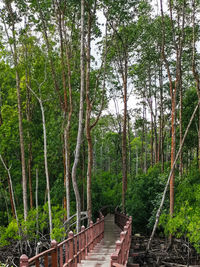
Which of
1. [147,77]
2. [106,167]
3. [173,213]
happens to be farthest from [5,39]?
[106,167]

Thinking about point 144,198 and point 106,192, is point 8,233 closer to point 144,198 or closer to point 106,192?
point 144,198

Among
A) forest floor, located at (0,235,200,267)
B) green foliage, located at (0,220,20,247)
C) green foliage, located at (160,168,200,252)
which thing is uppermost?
green foliage, located at (160,168,200,252)

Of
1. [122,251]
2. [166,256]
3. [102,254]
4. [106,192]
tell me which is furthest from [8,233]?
[106,192]

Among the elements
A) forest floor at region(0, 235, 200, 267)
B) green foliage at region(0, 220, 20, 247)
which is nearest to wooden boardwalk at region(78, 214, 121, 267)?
forest floor at region(0, 235, 200, 267)

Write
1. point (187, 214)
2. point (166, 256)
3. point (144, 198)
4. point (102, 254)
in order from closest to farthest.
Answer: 1. point (102, 254)
2. point (187, 214)
3. point (166, 256)
4. point (144, 198)

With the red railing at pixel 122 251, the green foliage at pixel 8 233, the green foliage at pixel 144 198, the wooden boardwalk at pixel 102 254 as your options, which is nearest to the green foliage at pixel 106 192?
the green foliage at pixel 144 198

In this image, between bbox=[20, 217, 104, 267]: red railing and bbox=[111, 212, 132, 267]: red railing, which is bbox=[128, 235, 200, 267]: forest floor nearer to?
bbox=[20, 217, 104, 267]: red railing

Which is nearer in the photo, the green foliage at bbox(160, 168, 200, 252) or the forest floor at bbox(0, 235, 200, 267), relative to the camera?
the green foliage at bbox(160, 168, 200, 252)

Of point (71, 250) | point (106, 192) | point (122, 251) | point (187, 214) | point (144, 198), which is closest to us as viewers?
point (122, 251)

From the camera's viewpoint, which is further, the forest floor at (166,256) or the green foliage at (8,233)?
the green foliage at (8,233)

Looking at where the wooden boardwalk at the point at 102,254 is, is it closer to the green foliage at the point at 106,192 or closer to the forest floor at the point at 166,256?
the forest floor at the point at 166,256

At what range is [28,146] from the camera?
18750 millimetres

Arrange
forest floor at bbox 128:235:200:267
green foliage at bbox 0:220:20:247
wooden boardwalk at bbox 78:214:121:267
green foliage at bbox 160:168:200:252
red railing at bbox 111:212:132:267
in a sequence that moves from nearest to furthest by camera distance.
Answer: red railing at bbox 111:212:132:267 < wooden boardwalk at bbox 78:214:121:267 < green foliage at bbox 160:168:200:252 < forest floor at bbox 128:235:200:267 < green foliage at bbox 0:220:20:247

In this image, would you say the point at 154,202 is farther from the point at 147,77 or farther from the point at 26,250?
the point at 147,77
